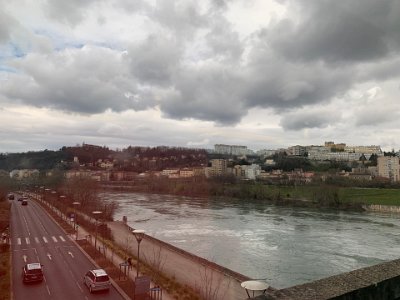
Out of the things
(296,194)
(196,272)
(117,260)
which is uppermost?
(296,194)

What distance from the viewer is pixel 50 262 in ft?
66.2

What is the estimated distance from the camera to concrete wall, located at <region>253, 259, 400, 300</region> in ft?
8.98

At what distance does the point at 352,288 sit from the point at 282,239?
1122 inches

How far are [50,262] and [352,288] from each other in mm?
20259

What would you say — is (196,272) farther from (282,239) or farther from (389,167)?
(389,167)

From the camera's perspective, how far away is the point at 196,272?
2036 cm

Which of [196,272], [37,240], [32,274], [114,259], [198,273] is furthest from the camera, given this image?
[37,240]

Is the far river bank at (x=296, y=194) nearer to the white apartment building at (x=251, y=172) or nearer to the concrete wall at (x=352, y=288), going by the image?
the white apartment building at (x=251, y=172)

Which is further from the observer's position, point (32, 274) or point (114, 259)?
point (114, 259)

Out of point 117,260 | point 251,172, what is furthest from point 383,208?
point 251,172

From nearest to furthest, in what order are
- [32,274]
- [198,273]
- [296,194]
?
[32,274], [198,273], [296,194]

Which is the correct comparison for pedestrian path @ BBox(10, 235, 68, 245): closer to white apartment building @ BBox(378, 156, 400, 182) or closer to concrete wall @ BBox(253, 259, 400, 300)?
concrete wall @ BBox(253, 259, 400, 300)

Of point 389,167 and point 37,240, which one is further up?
point 389,167

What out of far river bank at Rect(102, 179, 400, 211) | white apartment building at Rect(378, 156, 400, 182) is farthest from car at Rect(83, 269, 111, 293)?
white apartment building at Rect(378, 156, 400, 182)
